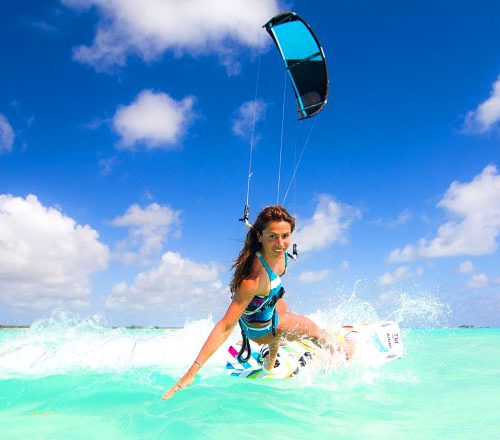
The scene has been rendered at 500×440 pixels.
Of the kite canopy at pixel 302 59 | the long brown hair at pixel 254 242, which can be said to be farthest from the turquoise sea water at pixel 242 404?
the kite canopy at pixel 302 59

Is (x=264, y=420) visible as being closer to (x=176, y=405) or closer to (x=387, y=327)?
(x=176, y=405)

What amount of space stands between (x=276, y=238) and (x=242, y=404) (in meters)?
1.51

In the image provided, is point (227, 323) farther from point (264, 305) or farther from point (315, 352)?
point (315, 352)

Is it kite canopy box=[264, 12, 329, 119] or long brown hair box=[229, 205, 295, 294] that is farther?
kite canopy box=[264, 12, 329, 119]

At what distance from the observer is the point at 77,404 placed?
3705 mm

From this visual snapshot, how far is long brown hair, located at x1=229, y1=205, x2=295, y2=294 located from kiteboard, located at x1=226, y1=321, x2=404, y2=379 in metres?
1.75

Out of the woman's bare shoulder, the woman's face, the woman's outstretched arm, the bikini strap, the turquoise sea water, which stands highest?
the woman's face

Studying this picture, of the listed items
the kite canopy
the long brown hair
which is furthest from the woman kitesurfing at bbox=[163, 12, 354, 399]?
the kite canopy

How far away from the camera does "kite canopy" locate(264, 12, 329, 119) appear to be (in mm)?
6930

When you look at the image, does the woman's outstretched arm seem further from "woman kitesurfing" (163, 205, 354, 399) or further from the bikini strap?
the bikini strap

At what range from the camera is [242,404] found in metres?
3.62

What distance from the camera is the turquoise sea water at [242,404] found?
3008mm

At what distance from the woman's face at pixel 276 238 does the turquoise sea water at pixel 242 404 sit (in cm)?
137

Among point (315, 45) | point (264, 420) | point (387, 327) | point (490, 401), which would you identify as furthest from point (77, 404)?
point (315, 45)
